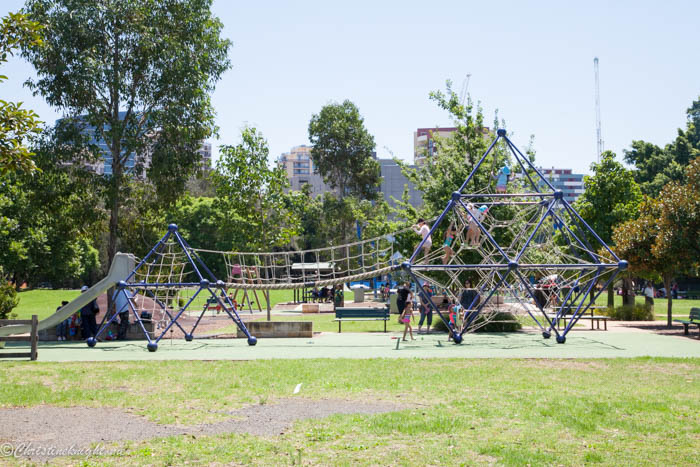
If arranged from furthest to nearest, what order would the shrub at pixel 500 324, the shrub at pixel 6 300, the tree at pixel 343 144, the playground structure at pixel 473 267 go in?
the tree at pixel 343 144, the shrub at pixel 6 300, the shrub at pixel 500 324, the playground structure at pixel 473 267

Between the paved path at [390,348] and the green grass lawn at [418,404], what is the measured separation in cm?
132

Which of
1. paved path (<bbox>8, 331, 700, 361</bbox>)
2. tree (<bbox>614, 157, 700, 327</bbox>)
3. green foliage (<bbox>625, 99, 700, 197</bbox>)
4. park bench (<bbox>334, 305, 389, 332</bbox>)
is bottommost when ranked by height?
paved path (<bbox>8, 331, 700, 361</bbox>)

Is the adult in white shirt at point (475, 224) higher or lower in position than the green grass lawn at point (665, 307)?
higher

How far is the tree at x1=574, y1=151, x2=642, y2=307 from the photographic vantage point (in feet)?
102

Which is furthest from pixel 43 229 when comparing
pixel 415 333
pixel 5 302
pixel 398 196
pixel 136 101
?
pixel 398 196

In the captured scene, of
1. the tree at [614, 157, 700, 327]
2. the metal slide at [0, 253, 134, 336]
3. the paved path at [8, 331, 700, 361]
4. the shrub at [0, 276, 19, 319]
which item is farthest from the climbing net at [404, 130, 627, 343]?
the shrub at [0, 276, 19, 319]

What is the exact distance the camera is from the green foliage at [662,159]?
153 feet

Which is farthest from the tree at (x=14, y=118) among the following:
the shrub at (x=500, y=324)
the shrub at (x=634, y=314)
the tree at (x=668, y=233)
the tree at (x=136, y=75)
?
the shrub at (x=634, y=314)

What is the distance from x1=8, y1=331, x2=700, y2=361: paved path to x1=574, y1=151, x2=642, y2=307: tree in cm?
1161

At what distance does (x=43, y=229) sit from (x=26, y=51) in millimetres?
18460

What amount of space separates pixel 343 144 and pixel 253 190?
Answer: 33.3 meters

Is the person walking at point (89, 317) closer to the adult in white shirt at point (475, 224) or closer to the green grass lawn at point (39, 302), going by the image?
the adult in white shirt at point (475, 224)

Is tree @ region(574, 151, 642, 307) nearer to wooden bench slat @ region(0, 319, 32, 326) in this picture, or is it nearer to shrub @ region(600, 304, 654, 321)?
shrub @ region(600, 304, 654, 321)

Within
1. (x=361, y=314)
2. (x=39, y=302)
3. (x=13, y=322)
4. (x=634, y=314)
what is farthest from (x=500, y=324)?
(x=39, y=302)
